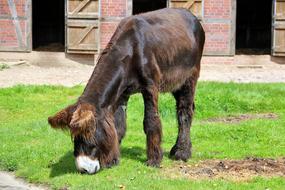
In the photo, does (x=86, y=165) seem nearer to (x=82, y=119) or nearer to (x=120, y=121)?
(x=82, y=119)

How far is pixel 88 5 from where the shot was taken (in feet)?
59.0

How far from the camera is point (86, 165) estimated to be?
7.26 meters

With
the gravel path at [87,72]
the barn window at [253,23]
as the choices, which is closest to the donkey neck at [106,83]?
the gravel path at [87,72]

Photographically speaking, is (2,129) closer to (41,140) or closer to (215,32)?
(41,140)

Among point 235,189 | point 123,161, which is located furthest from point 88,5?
point 235,189

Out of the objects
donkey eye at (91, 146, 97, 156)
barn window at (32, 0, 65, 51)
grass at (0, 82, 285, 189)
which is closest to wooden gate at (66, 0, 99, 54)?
grass at (0, 82, 285, 189)

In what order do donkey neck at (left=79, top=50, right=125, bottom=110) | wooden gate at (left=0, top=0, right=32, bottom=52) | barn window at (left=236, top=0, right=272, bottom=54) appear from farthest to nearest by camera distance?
barn window at (left=236, top=0, right=272, bottom=54), wooden gate at (left=0, top=0, right=32, bottom=52), donkey neck at (left=79, top=50, right=125, bottom=110)

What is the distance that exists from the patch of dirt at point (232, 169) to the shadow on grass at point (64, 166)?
114 cm

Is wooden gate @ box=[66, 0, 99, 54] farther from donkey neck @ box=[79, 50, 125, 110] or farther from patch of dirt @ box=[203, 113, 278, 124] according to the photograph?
donkey neck @ box=[79, 50, 125, 110]

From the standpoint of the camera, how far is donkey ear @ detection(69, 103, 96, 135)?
22.3ft

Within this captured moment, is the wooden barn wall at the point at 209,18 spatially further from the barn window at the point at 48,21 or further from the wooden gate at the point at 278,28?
the barn window at the point at 48,21

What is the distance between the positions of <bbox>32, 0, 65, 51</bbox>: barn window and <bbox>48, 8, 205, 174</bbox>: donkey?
558 inches

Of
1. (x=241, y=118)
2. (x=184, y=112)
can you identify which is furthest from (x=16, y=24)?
(x=184, y=112)

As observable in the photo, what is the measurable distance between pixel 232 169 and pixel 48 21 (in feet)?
52.9
